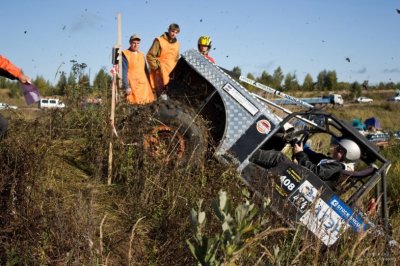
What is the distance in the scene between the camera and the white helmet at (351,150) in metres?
6.68

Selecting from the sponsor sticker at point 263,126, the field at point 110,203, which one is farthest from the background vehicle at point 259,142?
the field at point 110,203

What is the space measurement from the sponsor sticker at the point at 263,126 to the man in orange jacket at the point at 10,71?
277 centimetres

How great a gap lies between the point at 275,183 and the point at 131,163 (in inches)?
67.1

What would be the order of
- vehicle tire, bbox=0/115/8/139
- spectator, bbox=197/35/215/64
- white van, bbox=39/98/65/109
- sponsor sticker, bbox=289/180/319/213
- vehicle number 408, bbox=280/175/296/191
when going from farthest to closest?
spectator, bbox=197/35/215/64, white van, bbox=39/98/65/109, vehicle number 408, bbox=280/175/296/191, sponsor sticker, bbox=289/180/319/213, vehicle tire, bbox=0/115/8/139

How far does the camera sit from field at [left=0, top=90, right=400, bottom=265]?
15.5 ft

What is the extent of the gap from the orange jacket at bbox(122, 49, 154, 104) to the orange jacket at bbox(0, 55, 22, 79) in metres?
3.48

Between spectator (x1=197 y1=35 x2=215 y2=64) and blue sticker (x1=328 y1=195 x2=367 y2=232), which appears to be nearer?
blue sticker (x1=328 y1=195 x2=367 y2=232)

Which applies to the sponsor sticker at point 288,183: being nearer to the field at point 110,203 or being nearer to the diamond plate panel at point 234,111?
the field at point 110,203

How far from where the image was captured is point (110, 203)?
618 centimetres

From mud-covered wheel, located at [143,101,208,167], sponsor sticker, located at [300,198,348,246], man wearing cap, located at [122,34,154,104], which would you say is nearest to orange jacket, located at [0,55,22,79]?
mud-covered wheel, located at [143,101,208,167]

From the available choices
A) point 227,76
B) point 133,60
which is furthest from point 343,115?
point 227,76

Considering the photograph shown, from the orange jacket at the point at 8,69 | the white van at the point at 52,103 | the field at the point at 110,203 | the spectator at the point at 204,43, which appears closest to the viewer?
the field at the point at 110,203

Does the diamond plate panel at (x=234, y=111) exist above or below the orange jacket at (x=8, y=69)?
below

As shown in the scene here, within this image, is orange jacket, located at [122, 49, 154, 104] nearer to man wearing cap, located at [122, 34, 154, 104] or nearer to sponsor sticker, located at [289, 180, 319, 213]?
man wearing cap, located at [122, 34, 154, 104]
